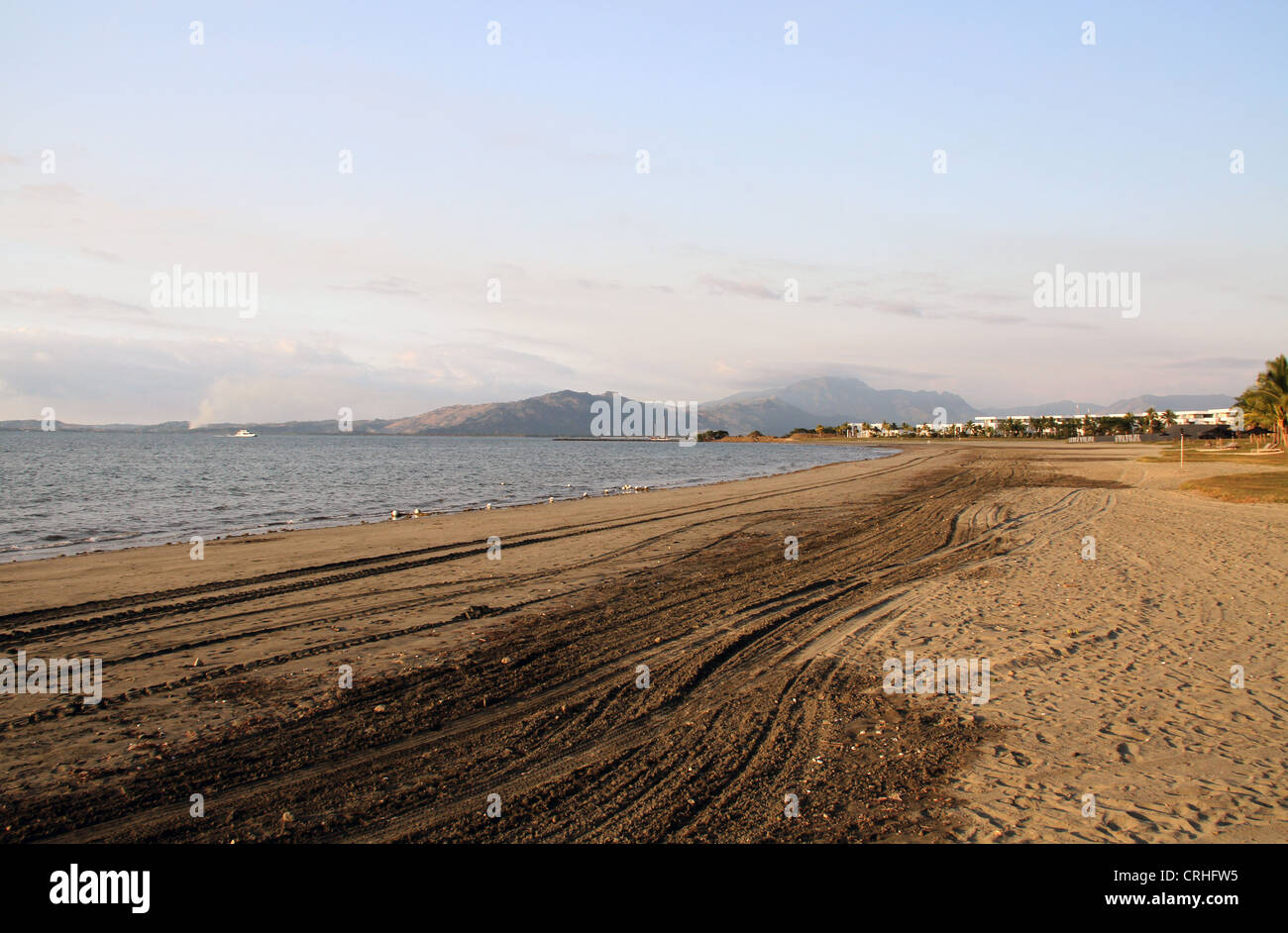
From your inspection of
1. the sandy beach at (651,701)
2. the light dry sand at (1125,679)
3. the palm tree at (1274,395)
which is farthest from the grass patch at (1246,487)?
the palm tree at (1274,395)

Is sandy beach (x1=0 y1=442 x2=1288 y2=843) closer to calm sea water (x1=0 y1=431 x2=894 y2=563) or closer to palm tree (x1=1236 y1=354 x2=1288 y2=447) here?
calm sea water (x1=0 y1=431 x2=894 y2=563)

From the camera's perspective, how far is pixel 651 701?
7316 millimetres

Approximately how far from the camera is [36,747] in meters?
6.07

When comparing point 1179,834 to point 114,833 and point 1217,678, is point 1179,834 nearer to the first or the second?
point 1217,678

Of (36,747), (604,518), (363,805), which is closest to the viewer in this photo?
(363,805)

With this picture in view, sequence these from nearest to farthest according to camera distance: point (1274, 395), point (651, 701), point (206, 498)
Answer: point (651, 701) < point (206, 498) < point (1274, 395)

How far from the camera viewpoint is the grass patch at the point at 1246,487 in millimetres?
25531

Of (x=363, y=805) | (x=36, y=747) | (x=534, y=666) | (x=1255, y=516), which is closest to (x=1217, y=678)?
(x=534, y=666)

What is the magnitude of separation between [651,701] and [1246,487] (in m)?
32.1

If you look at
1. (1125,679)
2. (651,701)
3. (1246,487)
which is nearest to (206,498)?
(651,701)

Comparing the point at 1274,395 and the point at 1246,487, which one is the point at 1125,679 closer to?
the point at 1246,487

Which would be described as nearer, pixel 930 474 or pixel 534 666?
pixel 534 666
